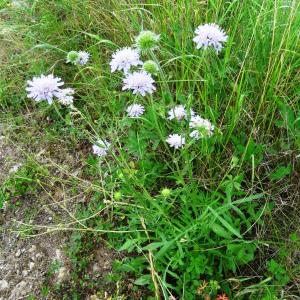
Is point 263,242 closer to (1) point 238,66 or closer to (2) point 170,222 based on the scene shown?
(2) point 170,222

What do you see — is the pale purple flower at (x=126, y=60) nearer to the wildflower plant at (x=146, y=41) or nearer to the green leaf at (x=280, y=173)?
the wildflower plant at (x=146, y=41)

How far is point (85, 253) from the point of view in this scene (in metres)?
1.81

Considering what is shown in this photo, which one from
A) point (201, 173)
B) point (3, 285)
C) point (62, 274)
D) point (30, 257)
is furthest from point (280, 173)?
point (3, 285)

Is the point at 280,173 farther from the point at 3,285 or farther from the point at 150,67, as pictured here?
A: the point at 3,285

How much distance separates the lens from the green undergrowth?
1.55 meters

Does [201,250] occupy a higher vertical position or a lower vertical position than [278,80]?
lower

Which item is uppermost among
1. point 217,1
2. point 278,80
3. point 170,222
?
point 217,1

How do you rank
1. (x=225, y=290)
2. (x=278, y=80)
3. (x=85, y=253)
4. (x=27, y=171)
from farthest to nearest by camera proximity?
(x=27, y=171) < (x=85, y=253) < (x=278, y=80) < (x=225, y=290)

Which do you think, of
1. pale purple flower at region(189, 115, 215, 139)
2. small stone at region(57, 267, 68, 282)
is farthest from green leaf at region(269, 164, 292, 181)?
small stone at region(57, 267, 68, 282)

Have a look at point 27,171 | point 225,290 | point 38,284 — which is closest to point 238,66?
point 225,290

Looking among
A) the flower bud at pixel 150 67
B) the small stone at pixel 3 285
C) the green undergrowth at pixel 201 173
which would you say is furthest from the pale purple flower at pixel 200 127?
the small stone at pixel 3 285

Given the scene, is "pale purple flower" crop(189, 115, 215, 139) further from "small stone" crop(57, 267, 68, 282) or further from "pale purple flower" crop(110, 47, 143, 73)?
"small stone" crop(57, 267, 68, 282)

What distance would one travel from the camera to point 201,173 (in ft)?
5.81

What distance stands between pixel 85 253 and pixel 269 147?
0.84m
